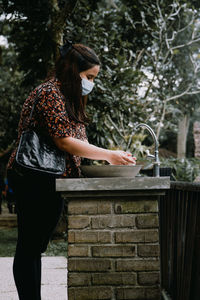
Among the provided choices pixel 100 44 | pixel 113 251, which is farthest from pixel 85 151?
pixel 100 44

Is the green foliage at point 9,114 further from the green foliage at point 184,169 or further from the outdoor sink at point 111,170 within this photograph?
the outdoor sink at point 111,170

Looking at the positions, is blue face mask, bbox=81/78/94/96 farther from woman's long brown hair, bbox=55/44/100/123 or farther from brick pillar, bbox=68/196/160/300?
brick pillar, bbox=68/196/160/300

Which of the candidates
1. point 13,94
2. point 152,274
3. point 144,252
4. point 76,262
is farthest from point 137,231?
point 13,94

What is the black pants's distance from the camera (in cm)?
180

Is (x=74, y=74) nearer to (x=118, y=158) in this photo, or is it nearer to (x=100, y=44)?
(x=118, y=158)

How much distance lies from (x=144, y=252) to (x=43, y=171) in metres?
0.64

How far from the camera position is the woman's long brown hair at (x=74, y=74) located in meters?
1.88

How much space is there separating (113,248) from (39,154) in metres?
0.59

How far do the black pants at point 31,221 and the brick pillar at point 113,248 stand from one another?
0.12 m

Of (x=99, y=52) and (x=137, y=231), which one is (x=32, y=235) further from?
(x=99, y=52)

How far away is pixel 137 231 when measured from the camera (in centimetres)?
185

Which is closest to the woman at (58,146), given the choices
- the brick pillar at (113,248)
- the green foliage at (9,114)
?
the brick pillar at (113,248)

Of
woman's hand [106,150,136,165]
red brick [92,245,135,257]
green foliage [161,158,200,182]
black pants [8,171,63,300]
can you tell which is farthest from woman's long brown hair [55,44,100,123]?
green foliage [161,158,200,182]

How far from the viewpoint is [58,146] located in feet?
5.89
